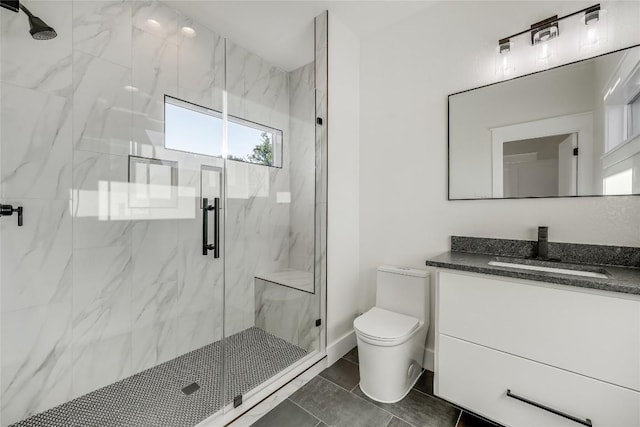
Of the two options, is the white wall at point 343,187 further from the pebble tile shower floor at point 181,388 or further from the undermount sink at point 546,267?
the undermount sink at point 546,267

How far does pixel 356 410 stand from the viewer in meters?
1.63

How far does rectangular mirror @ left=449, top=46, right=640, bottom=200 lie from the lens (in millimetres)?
1444

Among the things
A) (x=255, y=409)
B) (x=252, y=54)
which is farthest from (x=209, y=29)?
(x=255, y=409)

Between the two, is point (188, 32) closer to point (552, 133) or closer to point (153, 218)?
point (153, 218)

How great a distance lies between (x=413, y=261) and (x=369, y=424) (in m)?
1.13

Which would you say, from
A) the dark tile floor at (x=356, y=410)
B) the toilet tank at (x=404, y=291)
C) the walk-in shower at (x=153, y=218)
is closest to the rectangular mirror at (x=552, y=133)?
the toilet tank at (x=404, y=291)

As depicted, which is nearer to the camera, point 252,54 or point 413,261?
point 413,261

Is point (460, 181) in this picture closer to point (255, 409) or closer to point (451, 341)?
point (451, 341)

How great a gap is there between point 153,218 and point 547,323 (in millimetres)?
2467

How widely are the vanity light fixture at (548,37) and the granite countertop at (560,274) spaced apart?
1.22 meters

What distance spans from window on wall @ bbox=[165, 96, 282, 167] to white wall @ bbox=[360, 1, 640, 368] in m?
0.76

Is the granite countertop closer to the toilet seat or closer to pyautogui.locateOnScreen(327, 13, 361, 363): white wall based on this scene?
the toilet seat

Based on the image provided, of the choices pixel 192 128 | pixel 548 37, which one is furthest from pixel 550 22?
pixel 192 128

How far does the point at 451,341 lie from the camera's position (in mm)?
1493
